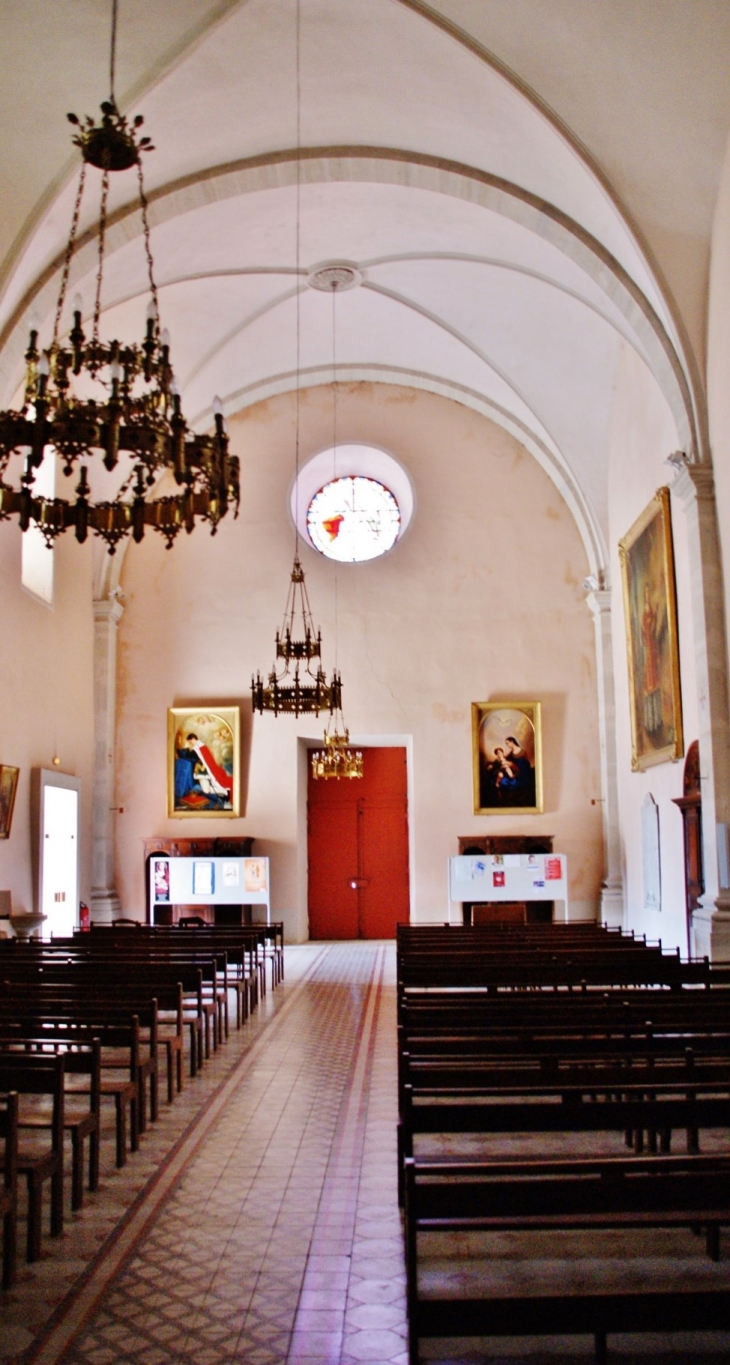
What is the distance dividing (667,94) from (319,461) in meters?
10.9

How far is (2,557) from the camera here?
A: 13891 mm

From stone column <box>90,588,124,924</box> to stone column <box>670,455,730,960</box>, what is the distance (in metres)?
10.8

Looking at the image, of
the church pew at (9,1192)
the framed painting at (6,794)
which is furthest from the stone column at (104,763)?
the church pew at (9,1192)

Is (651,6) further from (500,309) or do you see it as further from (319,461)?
(319,461)

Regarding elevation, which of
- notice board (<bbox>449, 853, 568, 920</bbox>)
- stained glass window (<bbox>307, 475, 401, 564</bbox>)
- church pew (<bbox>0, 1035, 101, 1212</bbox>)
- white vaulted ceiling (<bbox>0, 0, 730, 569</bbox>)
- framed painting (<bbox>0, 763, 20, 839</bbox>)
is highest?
white vaulted ceiling (<bbox>0, 0, 730, 569</bbox>)

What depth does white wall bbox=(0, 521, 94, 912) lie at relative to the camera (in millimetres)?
14234

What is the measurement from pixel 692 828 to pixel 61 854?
988 centimetres

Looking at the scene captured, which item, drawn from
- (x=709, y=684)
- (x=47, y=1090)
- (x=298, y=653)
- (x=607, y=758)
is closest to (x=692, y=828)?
(x=709, y=684)

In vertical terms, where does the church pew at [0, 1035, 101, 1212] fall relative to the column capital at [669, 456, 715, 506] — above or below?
below

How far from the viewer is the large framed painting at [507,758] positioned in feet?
61.9

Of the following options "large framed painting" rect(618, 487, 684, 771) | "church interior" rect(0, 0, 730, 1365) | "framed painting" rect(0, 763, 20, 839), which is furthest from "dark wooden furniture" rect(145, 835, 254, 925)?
"large framed painting" rect(618, 487, 684, 771)

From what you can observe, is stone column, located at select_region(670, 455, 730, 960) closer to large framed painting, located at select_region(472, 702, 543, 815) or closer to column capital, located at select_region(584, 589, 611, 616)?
column capital, located at select_region(584, 589, 611, 616)

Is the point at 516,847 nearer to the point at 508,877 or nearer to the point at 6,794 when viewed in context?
the point at 508,877

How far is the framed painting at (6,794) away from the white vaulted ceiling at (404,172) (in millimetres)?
4811
